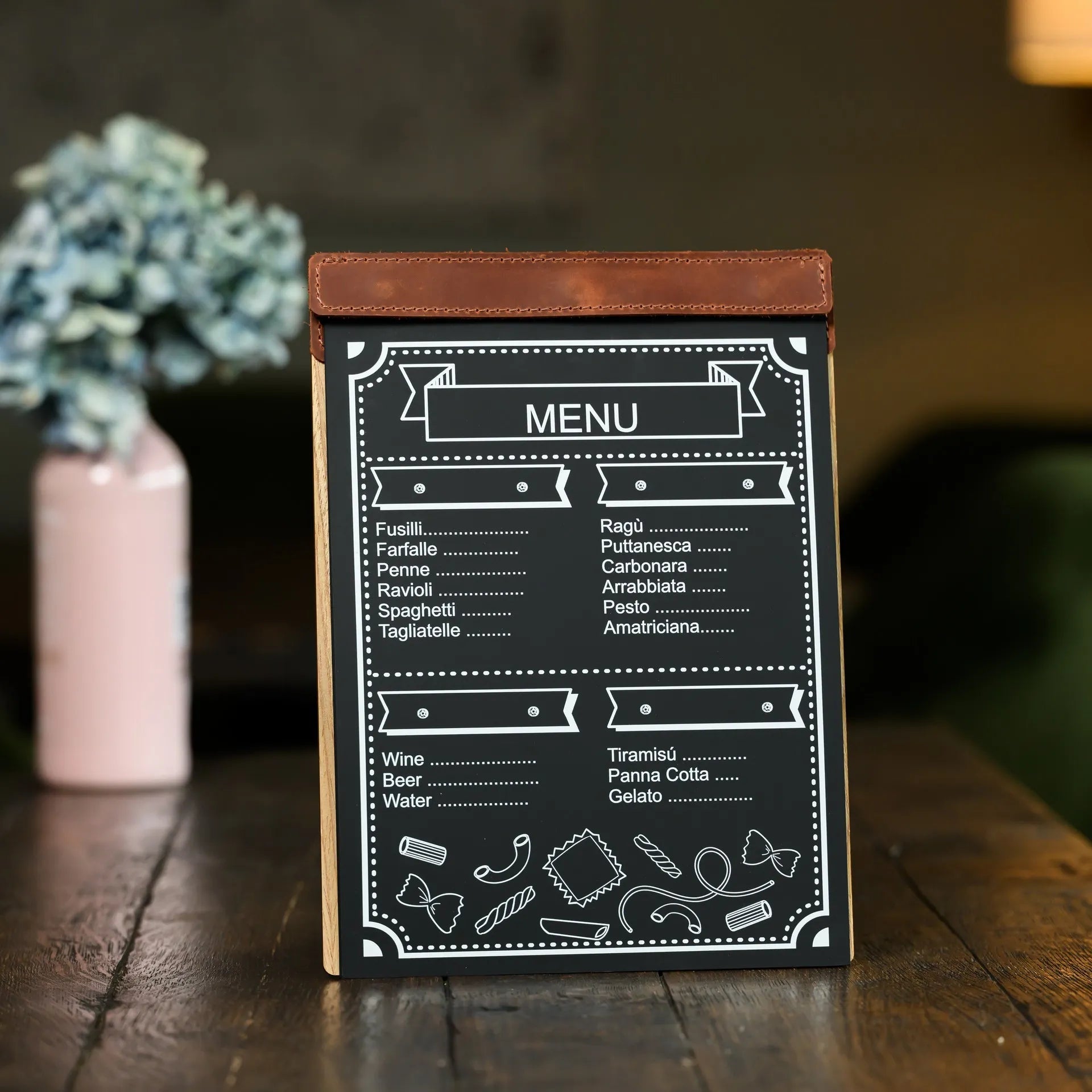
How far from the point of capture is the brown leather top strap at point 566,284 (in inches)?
34.2

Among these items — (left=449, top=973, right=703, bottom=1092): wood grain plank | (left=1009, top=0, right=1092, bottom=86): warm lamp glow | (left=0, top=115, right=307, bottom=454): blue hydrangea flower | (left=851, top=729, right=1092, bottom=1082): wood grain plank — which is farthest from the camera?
(left=1009, top=0, right=1092, bottom=86): warm lamp glow

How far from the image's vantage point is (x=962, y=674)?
7.09 feet

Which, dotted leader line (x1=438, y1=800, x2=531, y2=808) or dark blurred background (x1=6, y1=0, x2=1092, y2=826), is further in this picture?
dark blurred background (x1=6, y1=0, x2=1092, y2=826)

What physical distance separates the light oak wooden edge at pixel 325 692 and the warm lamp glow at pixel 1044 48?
2.18 metres

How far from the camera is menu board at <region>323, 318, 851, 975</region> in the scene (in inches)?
33.5

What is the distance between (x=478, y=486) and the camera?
2.86ft

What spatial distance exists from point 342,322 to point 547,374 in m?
0.14

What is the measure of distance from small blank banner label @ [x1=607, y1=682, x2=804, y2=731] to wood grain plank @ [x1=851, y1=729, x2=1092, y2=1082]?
204 millimetres

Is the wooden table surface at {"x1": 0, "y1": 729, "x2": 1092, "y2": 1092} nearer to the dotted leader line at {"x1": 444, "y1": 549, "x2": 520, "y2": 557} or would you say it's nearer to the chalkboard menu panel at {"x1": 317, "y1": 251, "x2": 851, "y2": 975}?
the chalkboard menu panel at {"x1": 317, "y1": 251, "x2": 851, "y2": 975}

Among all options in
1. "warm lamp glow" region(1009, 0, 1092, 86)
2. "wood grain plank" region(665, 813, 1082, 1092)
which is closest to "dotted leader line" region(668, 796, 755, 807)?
"wood grain plank" region(665, 813, 1082, 1092)

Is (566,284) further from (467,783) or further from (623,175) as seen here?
(623,175)

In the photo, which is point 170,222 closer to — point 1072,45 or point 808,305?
point 808,305

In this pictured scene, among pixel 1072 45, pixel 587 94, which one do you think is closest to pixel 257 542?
pixel 587 94

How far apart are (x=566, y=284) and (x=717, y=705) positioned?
11.3 inches
